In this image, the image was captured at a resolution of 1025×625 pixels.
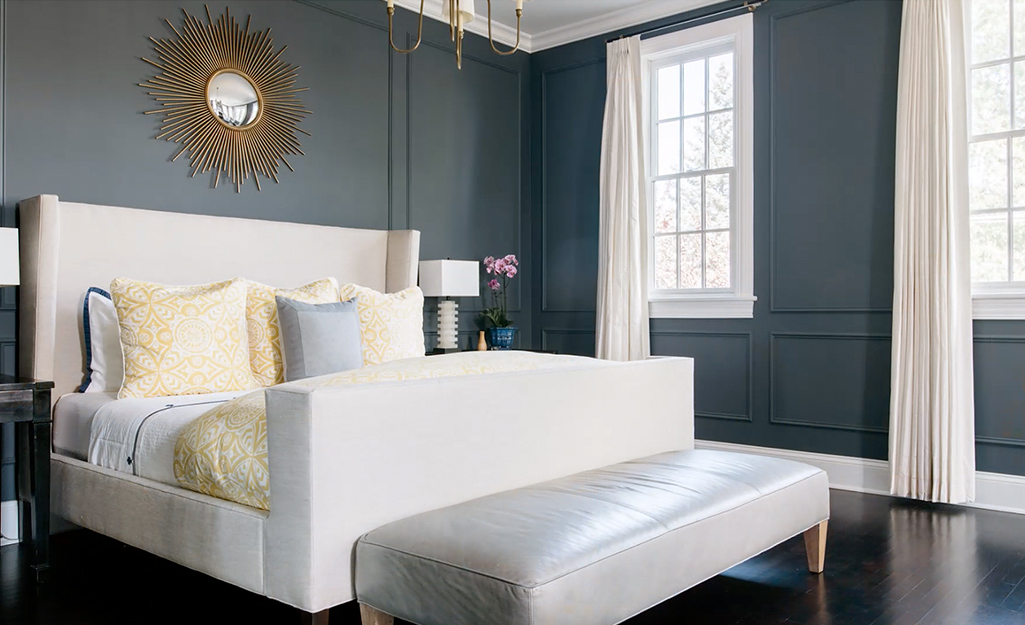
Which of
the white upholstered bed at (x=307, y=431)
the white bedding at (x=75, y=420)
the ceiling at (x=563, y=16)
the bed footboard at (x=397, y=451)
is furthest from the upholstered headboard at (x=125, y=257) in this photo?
the bed footboard at (x=397, y=451)

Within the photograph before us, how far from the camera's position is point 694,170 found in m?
5.29

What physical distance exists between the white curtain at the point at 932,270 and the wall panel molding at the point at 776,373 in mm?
229

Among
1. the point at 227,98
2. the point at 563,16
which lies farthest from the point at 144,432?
the point at 563,16

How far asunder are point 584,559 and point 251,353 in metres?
2.27

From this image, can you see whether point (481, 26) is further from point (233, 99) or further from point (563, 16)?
point (233, 99)

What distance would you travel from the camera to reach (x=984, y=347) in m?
4.11

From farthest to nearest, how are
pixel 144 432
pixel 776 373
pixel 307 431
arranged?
pixel 776 373 → pixel 144 432 → pixel 307 431

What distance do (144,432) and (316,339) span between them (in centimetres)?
88

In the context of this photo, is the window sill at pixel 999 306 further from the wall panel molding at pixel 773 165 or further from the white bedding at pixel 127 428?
the white bedding at pixel 127 428

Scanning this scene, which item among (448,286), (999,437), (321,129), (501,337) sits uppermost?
(321,129)

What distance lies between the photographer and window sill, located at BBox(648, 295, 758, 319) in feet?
16.3

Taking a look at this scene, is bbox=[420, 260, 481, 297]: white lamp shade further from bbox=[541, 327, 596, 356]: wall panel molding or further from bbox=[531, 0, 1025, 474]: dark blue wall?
bbox=[531, 0, 1025, 474]: dark blue wall

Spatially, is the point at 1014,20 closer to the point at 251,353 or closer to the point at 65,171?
the point at 251,353

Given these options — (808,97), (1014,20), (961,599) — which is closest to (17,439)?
(961,599)
